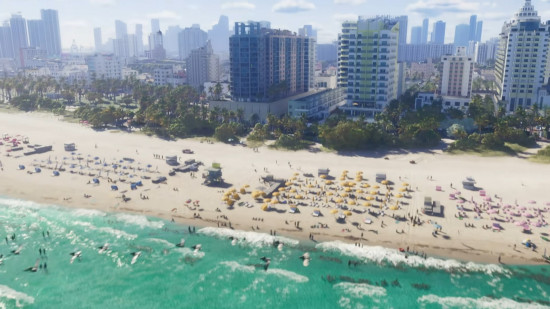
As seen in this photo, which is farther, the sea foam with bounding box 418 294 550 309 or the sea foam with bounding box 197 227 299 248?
the sea foam with bounding box 197 227 299 248

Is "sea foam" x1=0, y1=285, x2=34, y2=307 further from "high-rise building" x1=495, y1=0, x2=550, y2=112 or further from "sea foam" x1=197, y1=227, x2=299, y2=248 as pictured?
"high-rise building" x1=495, y1=0, x2=550, y2=112

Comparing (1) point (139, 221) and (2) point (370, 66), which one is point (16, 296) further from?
(2) point (370, 66)

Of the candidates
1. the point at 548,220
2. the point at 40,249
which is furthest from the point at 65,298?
the point at 548,220

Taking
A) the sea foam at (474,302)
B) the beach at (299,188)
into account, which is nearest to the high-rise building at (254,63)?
the beach at (299,188)

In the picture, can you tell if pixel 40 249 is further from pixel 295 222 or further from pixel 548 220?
pixel 548 220

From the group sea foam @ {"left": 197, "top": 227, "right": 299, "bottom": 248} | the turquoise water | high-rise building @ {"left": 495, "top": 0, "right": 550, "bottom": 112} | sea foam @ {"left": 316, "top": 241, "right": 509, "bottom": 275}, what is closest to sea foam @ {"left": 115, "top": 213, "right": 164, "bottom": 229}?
the turquoise water

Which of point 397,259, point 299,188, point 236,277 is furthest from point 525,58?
point 236,277
